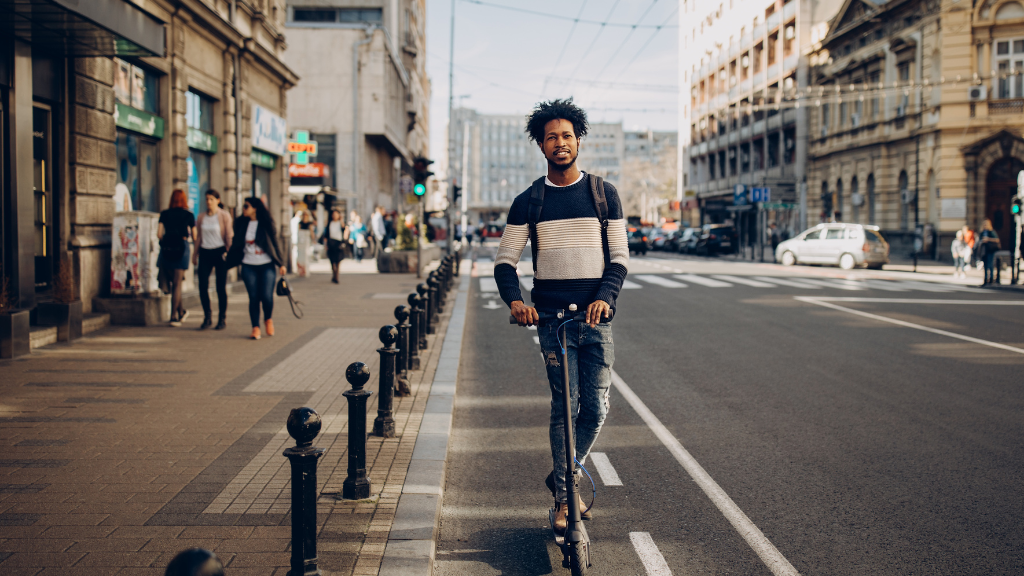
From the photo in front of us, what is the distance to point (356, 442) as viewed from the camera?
4.58 metres

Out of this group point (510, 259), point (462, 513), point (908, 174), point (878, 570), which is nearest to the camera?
point (878, 570)

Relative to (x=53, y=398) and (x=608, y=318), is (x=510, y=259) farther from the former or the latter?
(x=53, y=398)

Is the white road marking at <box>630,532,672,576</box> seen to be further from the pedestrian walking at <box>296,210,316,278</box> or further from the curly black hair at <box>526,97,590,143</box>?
the pedestrian walking at <box>296,210,316,278</box>

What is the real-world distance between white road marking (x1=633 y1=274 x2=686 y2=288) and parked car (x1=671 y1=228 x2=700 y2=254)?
24758mm

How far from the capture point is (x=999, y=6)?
111 feet

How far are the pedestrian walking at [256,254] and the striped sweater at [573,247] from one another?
7269 mm

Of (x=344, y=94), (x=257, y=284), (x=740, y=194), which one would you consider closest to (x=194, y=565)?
(x=257, y=284)

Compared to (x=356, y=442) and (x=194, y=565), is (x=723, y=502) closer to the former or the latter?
(x=356, y=442)

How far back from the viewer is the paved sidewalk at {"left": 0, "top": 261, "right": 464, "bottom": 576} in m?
3.87

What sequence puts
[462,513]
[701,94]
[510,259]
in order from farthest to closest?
[701,94]
[462,513]
[510,259]

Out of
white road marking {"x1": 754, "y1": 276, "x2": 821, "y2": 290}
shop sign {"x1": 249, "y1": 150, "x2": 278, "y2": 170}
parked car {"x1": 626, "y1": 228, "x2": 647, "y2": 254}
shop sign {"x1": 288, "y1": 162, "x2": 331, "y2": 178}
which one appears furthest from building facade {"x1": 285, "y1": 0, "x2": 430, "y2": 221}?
white road marking {"x1": 754, "y1": 276, "x2": 821, "y2": 290}

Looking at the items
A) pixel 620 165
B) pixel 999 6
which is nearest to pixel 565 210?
pixel 999 6

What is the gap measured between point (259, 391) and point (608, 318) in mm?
4326

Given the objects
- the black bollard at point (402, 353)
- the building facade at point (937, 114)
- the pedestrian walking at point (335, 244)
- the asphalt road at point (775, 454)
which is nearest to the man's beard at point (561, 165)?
the asphalt road at point (775, 454)
